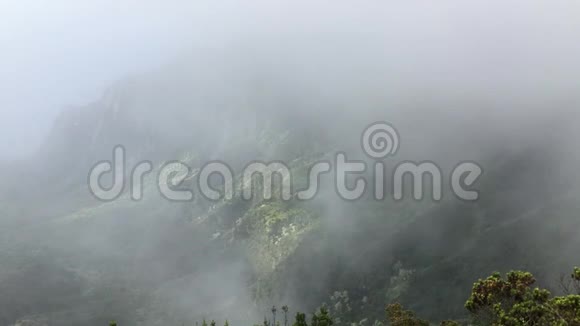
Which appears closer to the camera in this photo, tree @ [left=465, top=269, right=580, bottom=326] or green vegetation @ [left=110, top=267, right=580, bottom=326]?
tree @ [left=465, top=269, right=580, bottom=326]

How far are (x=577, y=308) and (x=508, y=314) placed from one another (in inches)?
414

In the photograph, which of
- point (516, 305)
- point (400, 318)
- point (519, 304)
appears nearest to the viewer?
point (516, 305)

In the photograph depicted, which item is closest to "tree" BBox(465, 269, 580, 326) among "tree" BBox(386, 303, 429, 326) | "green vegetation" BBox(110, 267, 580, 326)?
"green vegetation" BBox(110, 267, 580, 326)

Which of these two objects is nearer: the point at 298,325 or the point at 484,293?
the point at 484,293

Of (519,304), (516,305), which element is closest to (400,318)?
(519,304)

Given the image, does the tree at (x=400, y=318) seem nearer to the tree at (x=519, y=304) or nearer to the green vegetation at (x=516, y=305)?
the green vegetation at (x=516, y=305)

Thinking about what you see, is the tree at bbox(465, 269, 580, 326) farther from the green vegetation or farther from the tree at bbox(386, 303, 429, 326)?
the tree at bbox(386, 303, 429, 326)

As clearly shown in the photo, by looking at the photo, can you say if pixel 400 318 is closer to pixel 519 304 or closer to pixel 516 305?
pixel 519 304

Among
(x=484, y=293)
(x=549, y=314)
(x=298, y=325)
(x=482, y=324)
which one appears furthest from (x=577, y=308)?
(x=298, y=325)

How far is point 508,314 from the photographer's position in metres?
78.4

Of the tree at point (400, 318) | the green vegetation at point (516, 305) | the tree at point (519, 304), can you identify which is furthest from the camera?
the tree at point (400, 318)


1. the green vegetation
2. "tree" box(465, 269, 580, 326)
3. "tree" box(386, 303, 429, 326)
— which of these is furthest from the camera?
"tree" box(386, 303, 429, 326)

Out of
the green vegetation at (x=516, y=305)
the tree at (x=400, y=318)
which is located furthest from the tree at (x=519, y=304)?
the tree at (x=400, y=318)

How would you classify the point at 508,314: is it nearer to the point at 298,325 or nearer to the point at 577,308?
the point at 577,308
